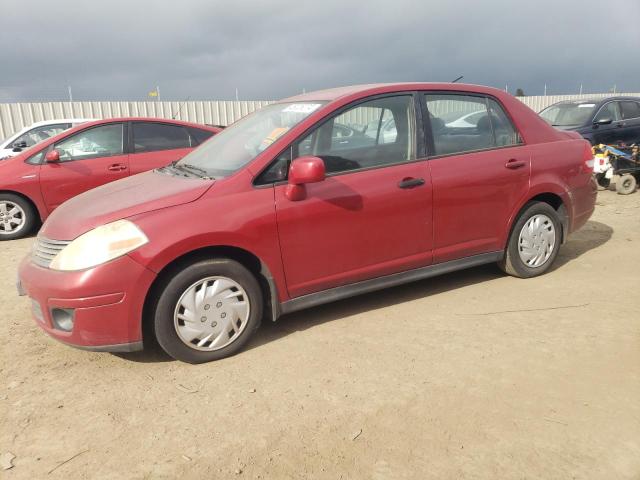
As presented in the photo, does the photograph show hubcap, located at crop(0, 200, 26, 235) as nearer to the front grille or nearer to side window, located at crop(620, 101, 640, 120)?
the front grille

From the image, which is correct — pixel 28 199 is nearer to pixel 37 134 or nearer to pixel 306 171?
pixel 37 134

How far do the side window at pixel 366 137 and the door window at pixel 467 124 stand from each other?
0.23m

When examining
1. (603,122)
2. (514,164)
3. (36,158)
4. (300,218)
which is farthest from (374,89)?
(603,122)

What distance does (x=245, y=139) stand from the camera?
3.80 meters

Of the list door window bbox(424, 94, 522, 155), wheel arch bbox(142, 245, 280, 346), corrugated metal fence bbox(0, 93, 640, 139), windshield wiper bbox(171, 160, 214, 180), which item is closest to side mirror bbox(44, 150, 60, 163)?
windshield wiper bbox(171, 160, 214, 180)

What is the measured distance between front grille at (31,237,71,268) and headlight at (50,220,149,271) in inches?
3.3

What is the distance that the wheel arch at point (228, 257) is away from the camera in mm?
3096

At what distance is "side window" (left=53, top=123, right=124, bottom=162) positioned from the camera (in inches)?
275

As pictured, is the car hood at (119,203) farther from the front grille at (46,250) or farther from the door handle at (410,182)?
the door handle at (410,182)

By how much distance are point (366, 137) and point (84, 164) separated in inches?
187

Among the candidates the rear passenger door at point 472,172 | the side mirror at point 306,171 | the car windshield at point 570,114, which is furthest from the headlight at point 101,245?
the car windshield at point 570,114

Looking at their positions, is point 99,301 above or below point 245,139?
below

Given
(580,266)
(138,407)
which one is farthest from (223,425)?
(580,266)

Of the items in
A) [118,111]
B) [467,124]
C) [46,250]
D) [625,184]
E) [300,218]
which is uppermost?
[118,111]
